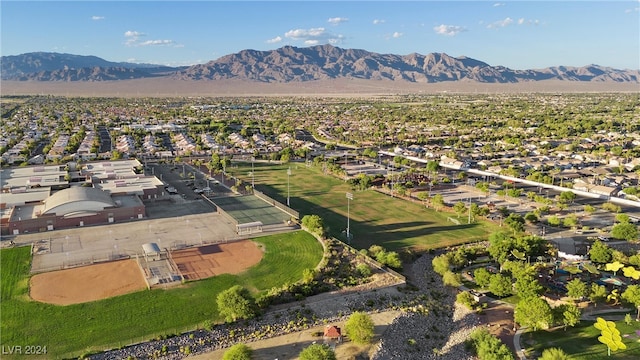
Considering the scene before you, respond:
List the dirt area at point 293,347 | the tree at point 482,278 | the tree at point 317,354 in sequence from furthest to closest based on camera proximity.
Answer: the tree at point 482,278
the dirt area at point 293,347
the tree at point 317,354

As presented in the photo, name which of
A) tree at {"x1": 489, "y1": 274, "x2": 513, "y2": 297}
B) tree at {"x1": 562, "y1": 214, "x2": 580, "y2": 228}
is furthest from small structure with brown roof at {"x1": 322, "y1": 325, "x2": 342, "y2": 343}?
tree at {"x1": 562, "y1": 214, "x2": 580, "y2": 228}

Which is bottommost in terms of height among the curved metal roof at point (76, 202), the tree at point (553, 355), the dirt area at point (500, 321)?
the dirt area at point (500, 321)

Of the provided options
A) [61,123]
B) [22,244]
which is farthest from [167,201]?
[61,123]

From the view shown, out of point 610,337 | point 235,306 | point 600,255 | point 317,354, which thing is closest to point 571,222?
point 600,255

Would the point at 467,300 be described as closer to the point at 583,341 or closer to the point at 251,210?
the point at 583,341

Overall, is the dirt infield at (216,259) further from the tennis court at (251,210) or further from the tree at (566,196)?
the tree at (566,196)

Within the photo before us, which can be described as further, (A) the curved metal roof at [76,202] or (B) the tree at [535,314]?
(A) the curved metal roof at [76,202]

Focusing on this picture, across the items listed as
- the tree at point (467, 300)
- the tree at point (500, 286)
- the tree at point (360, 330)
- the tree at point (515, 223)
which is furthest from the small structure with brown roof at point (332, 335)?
the tree at point (515, 223)
